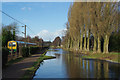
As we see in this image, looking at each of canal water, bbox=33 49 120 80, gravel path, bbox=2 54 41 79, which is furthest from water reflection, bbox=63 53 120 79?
gravel path, bbox=2 54 41 79

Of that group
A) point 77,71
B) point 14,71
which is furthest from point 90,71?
point 14,71

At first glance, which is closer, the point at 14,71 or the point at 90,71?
the point at 14,71

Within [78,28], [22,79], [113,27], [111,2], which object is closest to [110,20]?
[113,27]

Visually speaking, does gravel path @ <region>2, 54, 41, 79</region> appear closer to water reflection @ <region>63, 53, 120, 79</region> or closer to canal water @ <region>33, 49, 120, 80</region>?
canal water @ <region>33, 49, 120, 80</region>

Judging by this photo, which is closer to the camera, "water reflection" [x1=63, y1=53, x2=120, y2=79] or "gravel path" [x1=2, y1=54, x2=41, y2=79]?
"gravel path" [x1=2, y1=54, x2=41, y2=79]

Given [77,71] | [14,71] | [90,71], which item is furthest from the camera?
[90,71]

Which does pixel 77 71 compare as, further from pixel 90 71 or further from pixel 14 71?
pixel 14 71

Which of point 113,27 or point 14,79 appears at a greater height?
point 113,27

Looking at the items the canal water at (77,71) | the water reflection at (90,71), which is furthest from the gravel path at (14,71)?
the water reflection at (90,71)

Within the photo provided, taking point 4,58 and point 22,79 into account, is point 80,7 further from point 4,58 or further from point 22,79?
point 22,79

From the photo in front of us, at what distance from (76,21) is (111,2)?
18.5 meters

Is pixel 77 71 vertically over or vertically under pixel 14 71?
under

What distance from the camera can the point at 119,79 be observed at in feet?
32.6

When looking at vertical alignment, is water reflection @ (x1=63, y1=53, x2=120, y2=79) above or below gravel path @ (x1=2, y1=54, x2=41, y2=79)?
below
